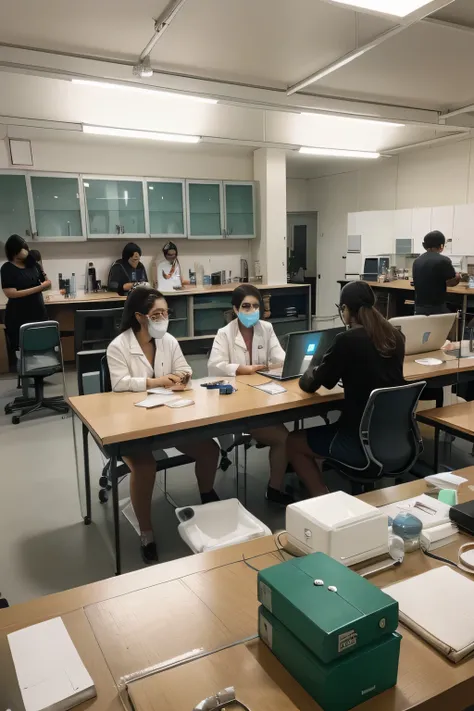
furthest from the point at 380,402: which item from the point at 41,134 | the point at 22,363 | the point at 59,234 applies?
the point at 41,134

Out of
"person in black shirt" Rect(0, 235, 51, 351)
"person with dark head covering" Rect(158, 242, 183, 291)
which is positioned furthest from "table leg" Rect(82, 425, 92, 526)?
"person with dark head covering" Rect(158, 242, 183, 291)

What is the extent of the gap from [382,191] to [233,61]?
4934 millimetres

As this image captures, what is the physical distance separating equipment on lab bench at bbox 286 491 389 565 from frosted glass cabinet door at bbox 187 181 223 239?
6840 millimetres

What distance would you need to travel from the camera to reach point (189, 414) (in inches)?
97.8

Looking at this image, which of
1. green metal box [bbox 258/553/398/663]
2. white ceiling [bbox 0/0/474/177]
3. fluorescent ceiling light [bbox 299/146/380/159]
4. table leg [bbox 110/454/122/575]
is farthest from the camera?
fluorescent ceiling light [bbox 299/146/380/159]

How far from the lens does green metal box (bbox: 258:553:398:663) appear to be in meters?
0.92

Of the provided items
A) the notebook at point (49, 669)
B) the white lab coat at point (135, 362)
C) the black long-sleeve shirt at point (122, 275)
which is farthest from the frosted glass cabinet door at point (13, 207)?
the notebook at point (49, 669)

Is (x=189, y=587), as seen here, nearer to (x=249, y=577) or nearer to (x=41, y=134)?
(x=249, y=577)

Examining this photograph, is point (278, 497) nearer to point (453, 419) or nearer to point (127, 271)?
point (453, 419)

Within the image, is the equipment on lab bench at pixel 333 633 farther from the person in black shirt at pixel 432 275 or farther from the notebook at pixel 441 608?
the person in black shirt at pixel 432 275

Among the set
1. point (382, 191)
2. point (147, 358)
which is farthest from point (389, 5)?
point (382, 191)

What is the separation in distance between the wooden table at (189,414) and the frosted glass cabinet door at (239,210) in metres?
5.46

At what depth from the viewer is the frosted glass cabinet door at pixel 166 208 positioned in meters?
7.50

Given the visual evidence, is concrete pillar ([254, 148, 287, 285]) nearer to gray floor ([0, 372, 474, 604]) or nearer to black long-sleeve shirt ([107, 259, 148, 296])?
black long-sleeve shirt ([107, 259, 148, 296])
